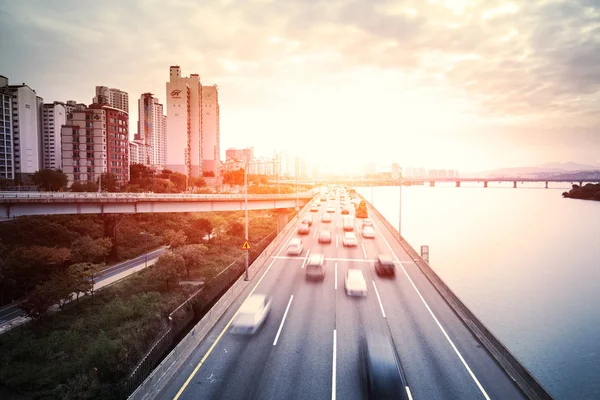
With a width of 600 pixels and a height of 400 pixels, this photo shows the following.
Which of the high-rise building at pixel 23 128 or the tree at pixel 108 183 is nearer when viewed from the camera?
the tree at pixel 108 183

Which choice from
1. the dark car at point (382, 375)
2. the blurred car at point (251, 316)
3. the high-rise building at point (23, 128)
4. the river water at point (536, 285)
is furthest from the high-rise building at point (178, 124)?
the dark car at point (382, 375)

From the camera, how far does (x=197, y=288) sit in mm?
35438

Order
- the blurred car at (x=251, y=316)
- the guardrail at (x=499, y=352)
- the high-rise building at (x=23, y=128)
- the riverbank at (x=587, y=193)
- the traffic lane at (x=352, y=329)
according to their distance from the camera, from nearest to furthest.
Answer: the guardrail at (x=499, y=352), the traffic lane at (x=352, y=329), the blurred car at (x=251, y=316), the high-rise building at (x=23, y=128), the riverbank at (x=587, y=193)

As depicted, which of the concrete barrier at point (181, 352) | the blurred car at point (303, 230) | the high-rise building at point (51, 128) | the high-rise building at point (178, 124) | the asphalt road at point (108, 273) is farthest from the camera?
the high-rise building at point (51, 128)

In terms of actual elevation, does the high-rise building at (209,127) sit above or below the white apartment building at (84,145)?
above

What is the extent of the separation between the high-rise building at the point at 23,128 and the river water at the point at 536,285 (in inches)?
5011

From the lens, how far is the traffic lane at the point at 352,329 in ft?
43.6

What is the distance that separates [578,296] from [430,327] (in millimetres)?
29925

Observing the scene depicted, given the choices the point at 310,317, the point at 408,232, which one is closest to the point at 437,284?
the point at 310,317

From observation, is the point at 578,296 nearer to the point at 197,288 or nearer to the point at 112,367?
the point at 197,288

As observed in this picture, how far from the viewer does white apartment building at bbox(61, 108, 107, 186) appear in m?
86.5

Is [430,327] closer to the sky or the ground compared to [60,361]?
closer to the sky

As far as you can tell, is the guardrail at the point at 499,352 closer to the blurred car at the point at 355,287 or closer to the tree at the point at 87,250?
the blurred car at the point at 355,287

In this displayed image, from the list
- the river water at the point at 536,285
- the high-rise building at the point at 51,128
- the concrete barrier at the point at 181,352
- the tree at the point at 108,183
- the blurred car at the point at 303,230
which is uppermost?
the high-rise building at the point at 51,128
